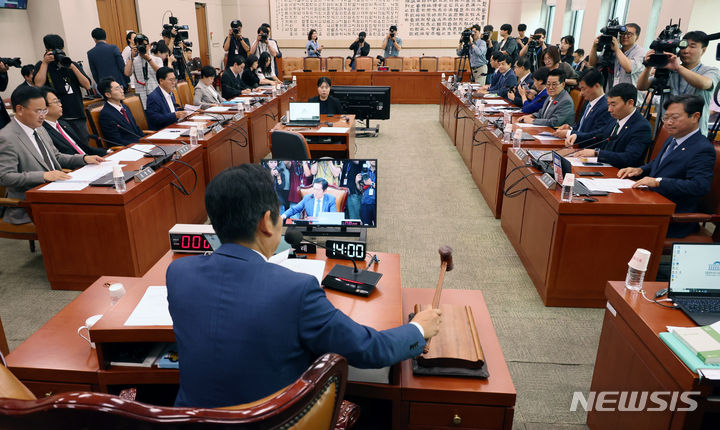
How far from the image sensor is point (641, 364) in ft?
5.08

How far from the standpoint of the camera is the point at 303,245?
198 centimetres

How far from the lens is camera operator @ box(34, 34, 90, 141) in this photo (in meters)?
4.50

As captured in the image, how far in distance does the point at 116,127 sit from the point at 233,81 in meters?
3.02

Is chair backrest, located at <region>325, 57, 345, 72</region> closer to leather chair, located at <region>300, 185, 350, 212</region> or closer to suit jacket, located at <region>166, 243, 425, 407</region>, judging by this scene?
Result: leather chair, located at <region>300, 185, 350, 212</region>

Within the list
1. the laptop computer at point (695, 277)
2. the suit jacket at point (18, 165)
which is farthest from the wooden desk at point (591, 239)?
the suit jacket at point (18, 165)

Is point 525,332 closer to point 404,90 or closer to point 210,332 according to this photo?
point 210,332

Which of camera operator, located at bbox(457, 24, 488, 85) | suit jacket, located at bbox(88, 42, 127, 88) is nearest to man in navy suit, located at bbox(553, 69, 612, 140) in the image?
camera operator, located at bbox(457, 24, 488, 85)

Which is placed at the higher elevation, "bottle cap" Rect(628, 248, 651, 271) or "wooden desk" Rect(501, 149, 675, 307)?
"bottle cap" Rect(628, 248, 651, 271)

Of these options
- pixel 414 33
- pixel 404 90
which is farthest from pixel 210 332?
pixel 414 33

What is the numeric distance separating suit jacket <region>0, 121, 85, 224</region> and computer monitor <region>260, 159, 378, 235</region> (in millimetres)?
1641

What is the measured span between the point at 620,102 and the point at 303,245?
2.50 m

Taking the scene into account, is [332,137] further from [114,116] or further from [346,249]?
[346,249]

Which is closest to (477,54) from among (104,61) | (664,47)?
(664,47)

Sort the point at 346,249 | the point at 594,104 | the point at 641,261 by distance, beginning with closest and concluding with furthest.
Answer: the point at 641,261 → the point at 346,249 → the point at 594,104
